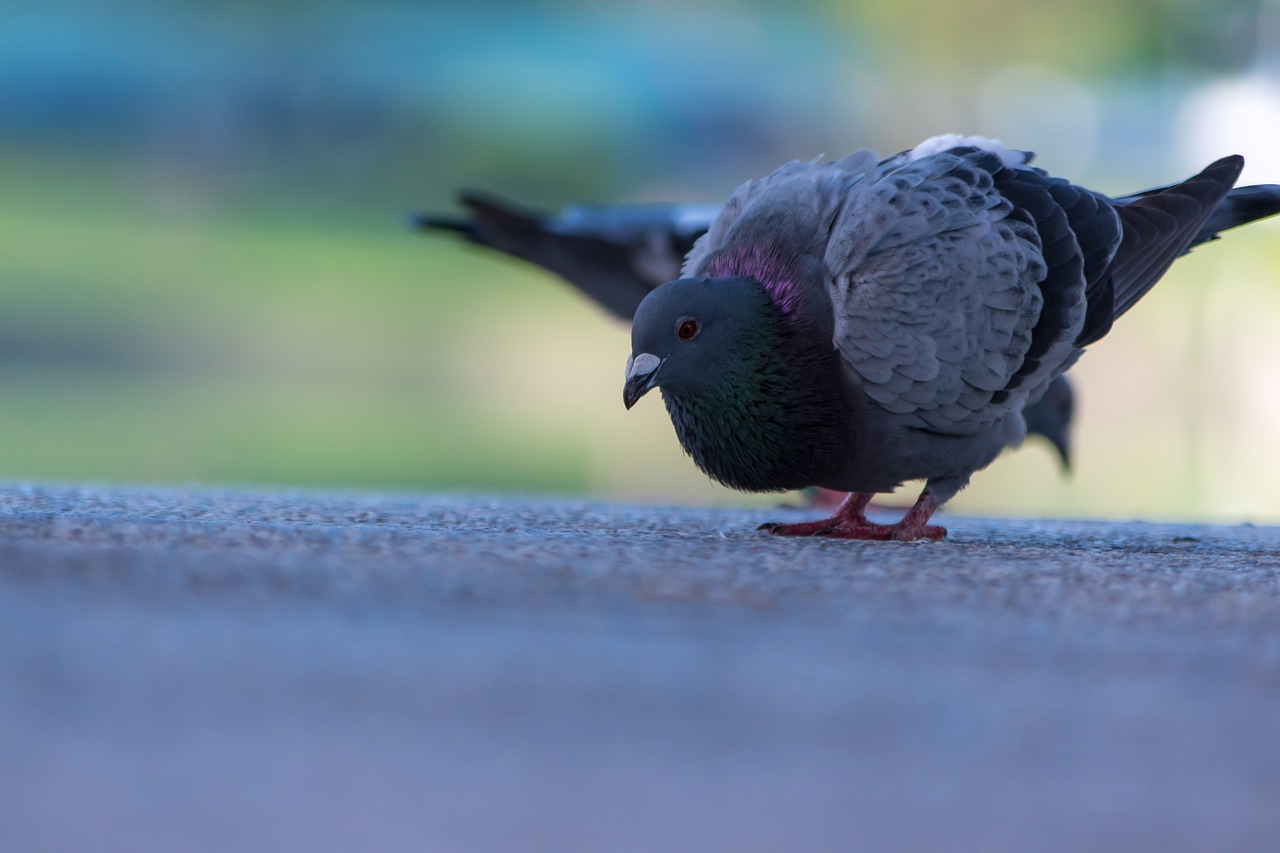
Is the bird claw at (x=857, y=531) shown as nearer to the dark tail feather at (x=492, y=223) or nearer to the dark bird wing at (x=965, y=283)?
the dark bird wing at (x=965, y=283)

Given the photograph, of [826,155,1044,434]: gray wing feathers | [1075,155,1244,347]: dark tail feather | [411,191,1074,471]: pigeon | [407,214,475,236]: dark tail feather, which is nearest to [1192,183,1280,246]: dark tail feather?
[1075,155,1244,347]: dark tail feather

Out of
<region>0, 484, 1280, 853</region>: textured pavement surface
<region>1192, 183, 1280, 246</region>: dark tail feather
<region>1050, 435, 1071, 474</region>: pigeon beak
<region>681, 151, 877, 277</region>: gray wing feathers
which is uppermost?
<region>1192, 183, 1280, 246</region>: dark tail feather

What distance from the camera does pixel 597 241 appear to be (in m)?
3.63

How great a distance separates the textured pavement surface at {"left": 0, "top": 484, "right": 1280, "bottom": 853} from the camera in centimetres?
98

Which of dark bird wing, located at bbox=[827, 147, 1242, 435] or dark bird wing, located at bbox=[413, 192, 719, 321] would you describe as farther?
dark bird wing, located at bbox=[413, 192, 719, 321]

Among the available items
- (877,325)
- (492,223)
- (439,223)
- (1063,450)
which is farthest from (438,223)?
(1063,450)

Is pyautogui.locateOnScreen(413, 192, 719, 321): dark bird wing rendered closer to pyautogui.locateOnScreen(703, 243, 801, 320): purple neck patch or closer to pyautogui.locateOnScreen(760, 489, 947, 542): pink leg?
pyautogui.locateOnScreen(703, 243, 801, 320): purple neck patch

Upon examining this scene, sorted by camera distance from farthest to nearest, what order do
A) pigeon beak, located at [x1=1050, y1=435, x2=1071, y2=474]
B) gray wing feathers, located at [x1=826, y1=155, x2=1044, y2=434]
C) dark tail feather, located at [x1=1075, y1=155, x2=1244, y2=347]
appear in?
pigeon beak, located at [x1=1050, y1=435, x2=1071, y2=474] < dark tail feather, located at [x1=1075, y1=155, x2=1244, y2=347] < gray wing feathers, located at [x1=826, y1=155, x2=1044, y2=434]

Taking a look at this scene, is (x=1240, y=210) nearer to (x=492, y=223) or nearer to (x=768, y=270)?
(x=768, y=270)

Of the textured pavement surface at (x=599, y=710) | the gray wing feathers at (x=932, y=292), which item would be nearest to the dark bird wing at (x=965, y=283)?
the gray wing feathers at (x=932, y=292)

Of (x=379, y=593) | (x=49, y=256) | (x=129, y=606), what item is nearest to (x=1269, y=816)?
(x=379, y=593)

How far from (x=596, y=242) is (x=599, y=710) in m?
2.61

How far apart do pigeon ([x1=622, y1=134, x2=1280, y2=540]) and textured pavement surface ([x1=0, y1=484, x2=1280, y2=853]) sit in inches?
26.0

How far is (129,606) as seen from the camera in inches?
52.2
